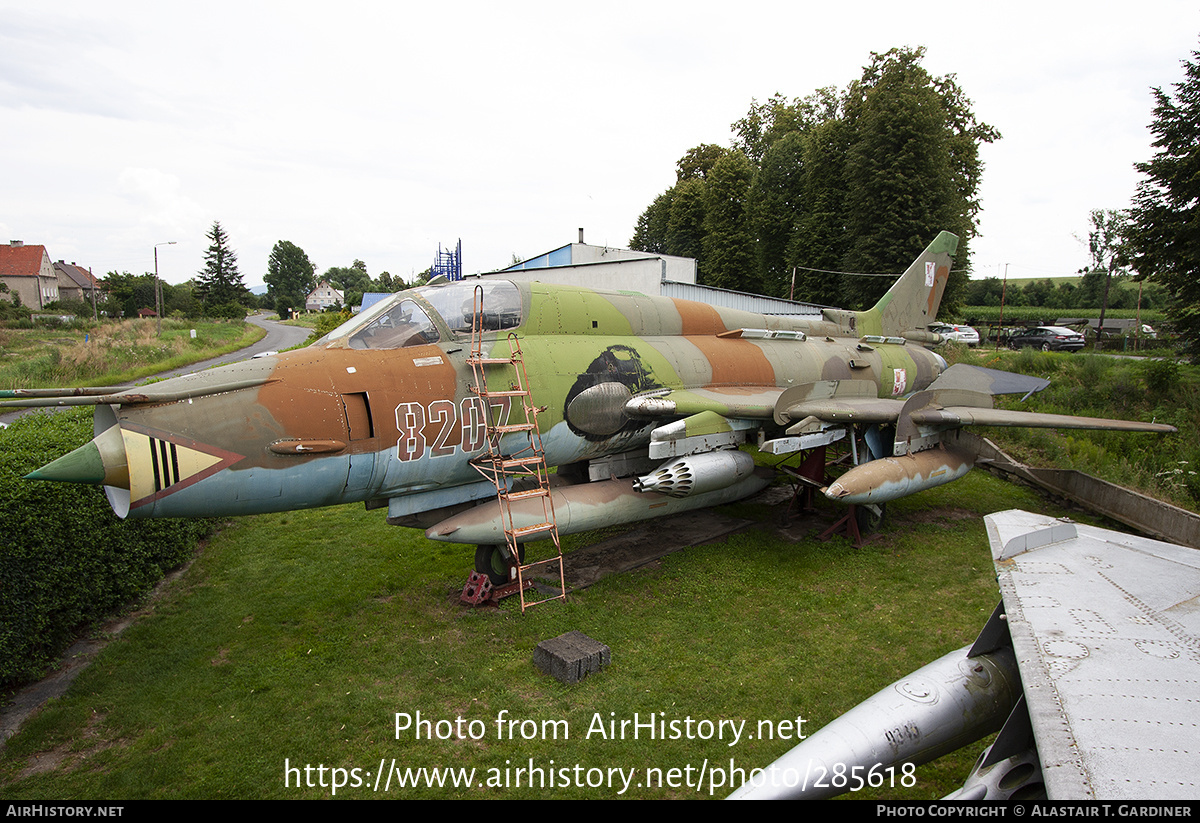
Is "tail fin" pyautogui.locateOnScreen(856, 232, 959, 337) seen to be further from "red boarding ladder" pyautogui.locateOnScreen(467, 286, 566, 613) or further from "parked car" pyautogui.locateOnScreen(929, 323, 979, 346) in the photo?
"parked car" pyautogui.locateOnScreen(929, 323, 979, 346)

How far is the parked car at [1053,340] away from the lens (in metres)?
28.6

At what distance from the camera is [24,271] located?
2336 inches

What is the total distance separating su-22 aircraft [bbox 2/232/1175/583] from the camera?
17.5 feet

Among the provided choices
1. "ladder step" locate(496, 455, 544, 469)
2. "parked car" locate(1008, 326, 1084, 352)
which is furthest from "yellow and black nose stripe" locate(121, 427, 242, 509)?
"parked car" locate(1008, 326, 1084, 352)

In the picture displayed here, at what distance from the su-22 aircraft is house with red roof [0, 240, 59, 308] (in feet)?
243

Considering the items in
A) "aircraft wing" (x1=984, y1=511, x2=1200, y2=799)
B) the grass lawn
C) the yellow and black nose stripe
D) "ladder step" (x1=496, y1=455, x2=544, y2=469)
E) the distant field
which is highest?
the distant field

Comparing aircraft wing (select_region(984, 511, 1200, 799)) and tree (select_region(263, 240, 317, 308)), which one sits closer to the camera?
aircraft wing (select_region(984, 511, 1200, 799))

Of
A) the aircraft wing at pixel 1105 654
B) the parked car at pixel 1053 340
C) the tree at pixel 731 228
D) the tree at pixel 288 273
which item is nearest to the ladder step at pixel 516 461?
the aircraft wing at pixel 1105 654

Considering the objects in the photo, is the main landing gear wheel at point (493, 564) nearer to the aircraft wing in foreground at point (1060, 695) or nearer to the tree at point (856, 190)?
the aircraft wing in foreground at point (1060, 695)

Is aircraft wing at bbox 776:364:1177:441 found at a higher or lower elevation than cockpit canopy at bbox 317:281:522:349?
lower

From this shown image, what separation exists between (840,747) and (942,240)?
44.5 feet

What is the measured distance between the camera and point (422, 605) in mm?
7516

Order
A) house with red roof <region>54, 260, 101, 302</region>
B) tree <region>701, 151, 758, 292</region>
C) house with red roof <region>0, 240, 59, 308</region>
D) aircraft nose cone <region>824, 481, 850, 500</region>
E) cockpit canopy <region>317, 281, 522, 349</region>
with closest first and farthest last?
1. cockpit canopy <region>317, 281, 522, 349</region>
2. aircraft nose cone <region>824, 481, 850, 500</region>
3. tree <region>701, 151, 758, 292</region>
4. house with red roof <region>0, 240, 59, 308</region>
5. house with red roof <region>54, 260, 101, 302</region>

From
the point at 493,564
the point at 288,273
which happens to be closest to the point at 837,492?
the point at 493,564
